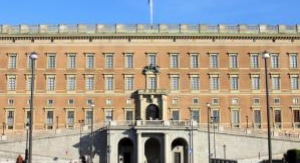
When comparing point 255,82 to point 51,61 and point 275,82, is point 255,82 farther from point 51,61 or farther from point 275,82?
point 51,61

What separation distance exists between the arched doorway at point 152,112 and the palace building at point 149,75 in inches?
5.1

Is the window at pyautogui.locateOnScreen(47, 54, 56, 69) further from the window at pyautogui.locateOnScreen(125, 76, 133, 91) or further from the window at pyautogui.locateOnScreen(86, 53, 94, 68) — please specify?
the window at pyautogui.locateOnScreen(125, 76, 133, 91)

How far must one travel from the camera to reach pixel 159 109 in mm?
63031

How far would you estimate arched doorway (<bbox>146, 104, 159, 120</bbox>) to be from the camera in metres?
63.2

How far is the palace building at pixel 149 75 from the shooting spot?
2490 inches

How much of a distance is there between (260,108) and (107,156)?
20.9 meters

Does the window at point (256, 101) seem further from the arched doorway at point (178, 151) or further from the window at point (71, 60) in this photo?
the window at point (71, 60)

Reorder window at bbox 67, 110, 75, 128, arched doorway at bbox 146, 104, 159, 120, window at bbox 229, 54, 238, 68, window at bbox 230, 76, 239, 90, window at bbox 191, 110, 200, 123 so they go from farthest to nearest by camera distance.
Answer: window at bbox 229, 54, 238, 68 < window at bbox 230, 76, 239, 90 < window at bbox 191, 110, 200, 123 < arched doorway at bbox 146, 104, 159, 120 < window at bbox 67, 110, 75, 128

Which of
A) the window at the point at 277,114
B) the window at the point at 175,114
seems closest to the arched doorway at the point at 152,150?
the window at the point at 175,114

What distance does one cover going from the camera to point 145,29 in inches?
2603

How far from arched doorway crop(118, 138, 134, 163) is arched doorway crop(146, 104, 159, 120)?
604 cm

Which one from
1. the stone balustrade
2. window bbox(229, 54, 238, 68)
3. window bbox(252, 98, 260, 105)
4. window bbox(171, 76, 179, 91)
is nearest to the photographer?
window bbox(252, 98, 260, 105)

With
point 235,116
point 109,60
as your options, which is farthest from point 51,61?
point 235,116

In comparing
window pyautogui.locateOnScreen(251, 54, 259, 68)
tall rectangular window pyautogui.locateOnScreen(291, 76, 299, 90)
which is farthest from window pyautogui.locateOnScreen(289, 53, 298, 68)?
window pyautogui.locateOnScreen(251, 54, 259, 68)
